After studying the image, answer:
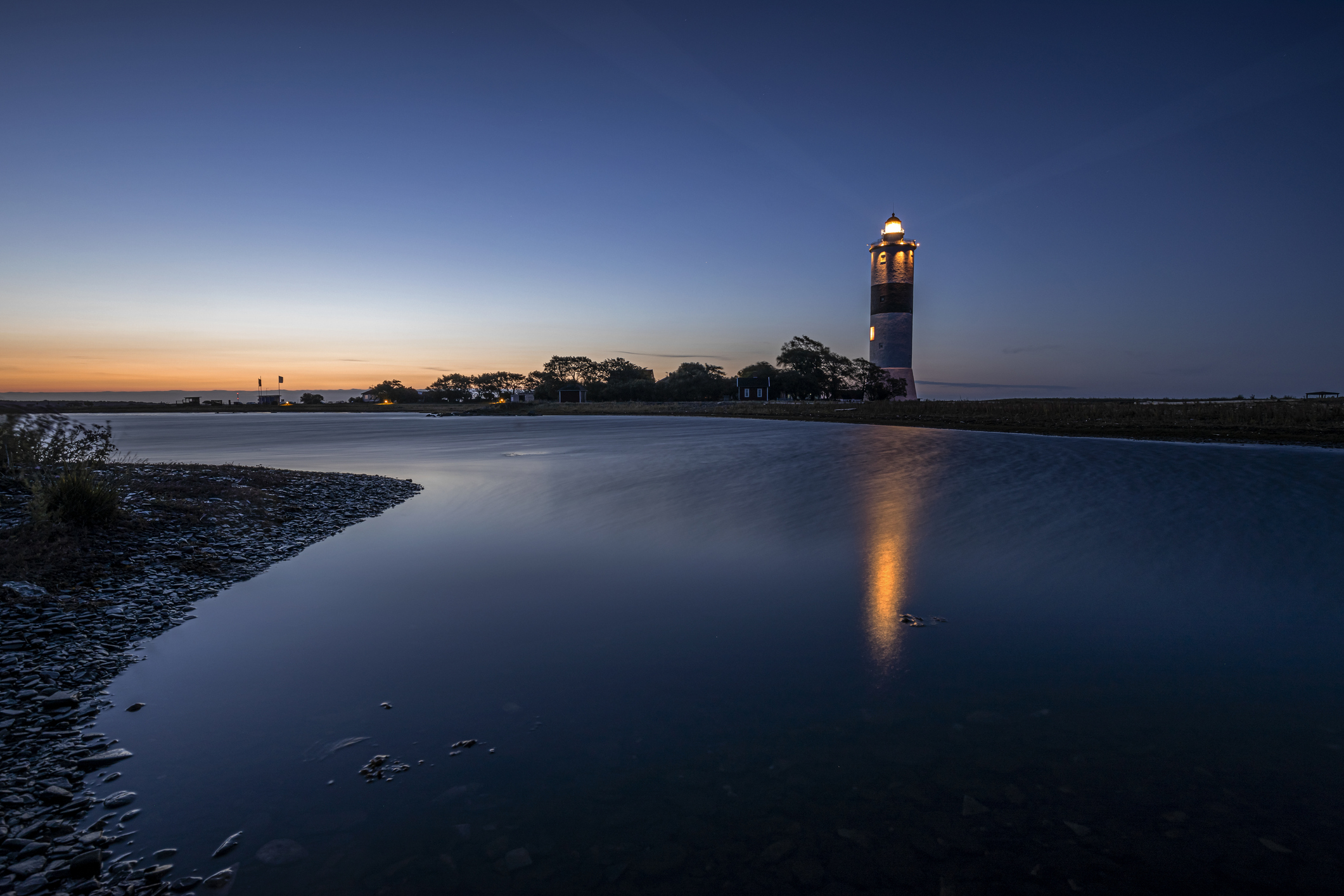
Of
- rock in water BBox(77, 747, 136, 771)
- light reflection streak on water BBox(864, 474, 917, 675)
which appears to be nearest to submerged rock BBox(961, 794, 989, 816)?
light reflection streak on water BBox(864, 474, 917, 675)

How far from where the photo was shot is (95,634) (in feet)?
20.3

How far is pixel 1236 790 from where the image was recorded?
3.86 m

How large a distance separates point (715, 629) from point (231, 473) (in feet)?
51.0

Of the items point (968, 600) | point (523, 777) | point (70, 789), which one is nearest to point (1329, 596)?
point (968, 600)

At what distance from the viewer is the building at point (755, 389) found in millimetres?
119125

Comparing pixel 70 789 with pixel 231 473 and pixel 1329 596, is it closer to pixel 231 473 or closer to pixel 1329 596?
pixel 1329 596

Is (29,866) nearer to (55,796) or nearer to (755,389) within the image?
(55,796)

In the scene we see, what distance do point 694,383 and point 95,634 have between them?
402 ft

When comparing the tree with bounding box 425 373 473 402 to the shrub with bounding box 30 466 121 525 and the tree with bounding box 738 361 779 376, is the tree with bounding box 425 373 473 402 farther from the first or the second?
the shrub with bounding box 30 466 121 525

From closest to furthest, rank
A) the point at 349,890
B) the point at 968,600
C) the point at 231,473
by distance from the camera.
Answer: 1. the point at 349,890
2. the point at 968,600
3. the point at 231,473

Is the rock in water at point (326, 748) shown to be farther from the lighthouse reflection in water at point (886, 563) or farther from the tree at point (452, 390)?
the tree at point (452, 390)

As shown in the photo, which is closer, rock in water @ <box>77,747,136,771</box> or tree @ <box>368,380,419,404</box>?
rock in water @ <box>77,747,136,771</box>

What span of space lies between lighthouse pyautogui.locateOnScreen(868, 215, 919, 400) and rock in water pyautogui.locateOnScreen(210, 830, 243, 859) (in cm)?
9253

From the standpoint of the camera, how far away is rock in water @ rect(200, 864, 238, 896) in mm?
3086
